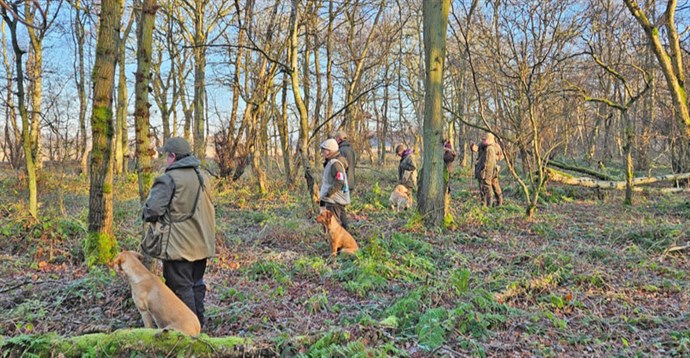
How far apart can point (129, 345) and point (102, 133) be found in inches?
136

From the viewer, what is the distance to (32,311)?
14.7 ft

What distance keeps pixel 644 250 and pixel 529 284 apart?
3222mm

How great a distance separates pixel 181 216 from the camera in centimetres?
409

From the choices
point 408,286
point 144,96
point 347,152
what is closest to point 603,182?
point 347,152

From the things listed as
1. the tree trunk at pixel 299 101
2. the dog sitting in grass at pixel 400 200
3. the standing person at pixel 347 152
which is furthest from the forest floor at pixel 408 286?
the dog sitting in grass at pixel 400 200

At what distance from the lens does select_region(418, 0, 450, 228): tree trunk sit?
8.97 m

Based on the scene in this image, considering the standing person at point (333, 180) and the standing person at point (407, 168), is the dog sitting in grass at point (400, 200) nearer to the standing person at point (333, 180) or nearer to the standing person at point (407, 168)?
the standing person at point (407, 168)

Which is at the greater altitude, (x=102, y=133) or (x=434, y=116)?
(x=434, y=116)

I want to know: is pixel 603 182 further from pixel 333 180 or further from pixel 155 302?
pixel 155 302

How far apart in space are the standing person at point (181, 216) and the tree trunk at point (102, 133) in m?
2.12

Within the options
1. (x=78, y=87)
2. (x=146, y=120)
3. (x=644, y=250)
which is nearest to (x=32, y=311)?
(x=146, y=120)

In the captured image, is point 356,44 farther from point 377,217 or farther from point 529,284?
point 529,284

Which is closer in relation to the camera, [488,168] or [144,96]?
[144,96]

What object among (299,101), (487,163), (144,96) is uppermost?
(299,101)
